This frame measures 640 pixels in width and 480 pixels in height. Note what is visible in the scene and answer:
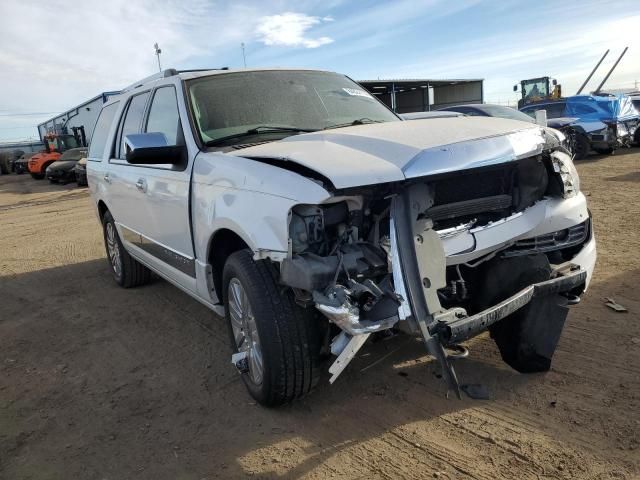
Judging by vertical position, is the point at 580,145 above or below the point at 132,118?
below

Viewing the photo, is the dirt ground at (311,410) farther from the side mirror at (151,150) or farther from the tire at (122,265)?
the side mirror at (151,150)

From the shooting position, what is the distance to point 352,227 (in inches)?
110

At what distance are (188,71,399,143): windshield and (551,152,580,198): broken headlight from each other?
4.80ft

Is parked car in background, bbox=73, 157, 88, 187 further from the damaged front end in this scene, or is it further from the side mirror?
the damaged front end

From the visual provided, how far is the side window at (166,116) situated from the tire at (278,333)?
1.31m

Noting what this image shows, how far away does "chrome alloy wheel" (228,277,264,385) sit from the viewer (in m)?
3.14

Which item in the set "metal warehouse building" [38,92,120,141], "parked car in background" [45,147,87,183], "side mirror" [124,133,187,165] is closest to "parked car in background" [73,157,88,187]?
"parked car in background" [45,147,87,183]

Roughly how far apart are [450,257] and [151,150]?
2.06m

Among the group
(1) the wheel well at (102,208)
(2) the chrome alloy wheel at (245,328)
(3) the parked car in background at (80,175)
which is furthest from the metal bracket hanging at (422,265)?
(3) the parked car in background at (80,175)

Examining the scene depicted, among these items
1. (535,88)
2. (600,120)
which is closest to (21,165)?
(535,88)

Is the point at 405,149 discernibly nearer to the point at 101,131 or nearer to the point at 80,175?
the point at 101,131

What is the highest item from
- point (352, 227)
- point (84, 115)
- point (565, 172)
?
point (84, 115)

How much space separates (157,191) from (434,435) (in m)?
2.69

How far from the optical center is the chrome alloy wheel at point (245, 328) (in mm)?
3137
